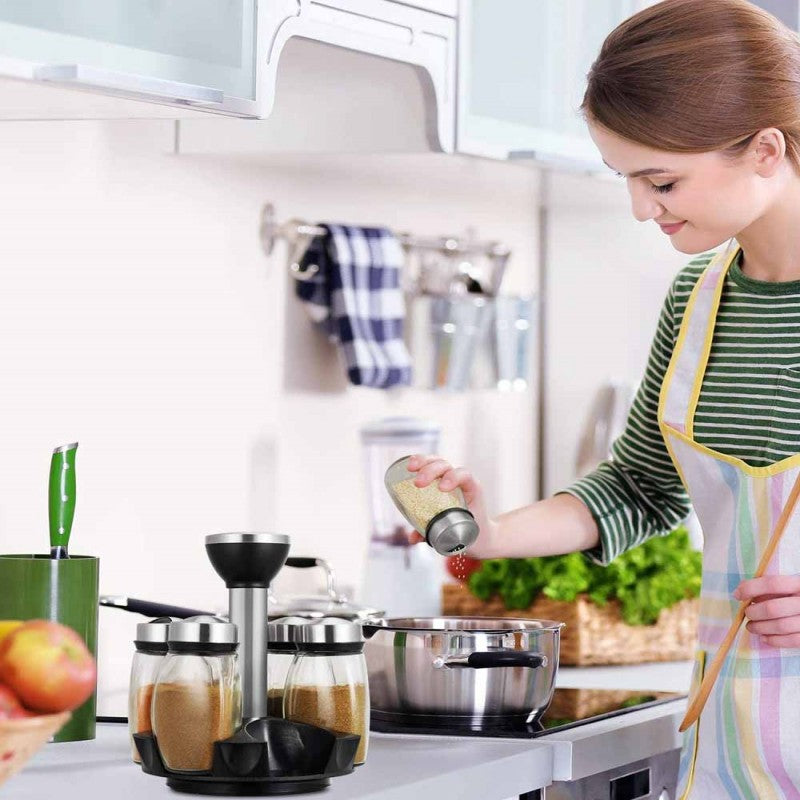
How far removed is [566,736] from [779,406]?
1.31 feet

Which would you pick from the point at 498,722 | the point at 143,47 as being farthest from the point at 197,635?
the point at 143,47

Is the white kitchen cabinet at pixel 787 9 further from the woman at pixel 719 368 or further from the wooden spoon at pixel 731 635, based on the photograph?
the wooden spoon at pixel 731 635

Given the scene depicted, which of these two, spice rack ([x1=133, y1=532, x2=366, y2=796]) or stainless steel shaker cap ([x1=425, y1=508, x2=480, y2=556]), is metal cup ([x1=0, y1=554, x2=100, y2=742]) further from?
stainless steel shaker cap ([x1=425, y1=508, x2=480, y2=556])

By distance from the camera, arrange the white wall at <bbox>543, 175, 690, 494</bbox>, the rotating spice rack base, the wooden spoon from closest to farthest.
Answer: the rotating spice rack base
the wooden spoon
the white wall at <bbox>543, 175, 690, 494</bbox>

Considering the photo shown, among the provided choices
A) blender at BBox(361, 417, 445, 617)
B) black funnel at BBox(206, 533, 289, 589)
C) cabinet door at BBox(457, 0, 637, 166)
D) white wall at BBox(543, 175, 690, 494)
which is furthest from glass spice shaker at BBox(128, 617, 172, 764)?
white wall at BBox(543, 175, 690, 494)

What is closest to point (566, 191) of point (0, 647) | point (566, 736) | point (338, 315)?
point (338, 315)

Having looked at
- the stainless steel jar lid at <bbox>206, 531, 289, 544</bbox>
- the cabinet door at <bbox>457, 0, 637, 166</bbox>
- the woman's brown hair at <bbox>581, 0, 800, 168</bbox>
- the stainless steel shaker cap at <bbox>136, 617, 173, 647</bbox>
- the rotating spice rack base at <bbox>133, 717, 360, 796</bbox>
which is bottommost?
the rotating spice rack base at <bbox>133, 717, 360, 796</bbox>

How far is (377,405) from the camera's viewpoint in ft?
8.08

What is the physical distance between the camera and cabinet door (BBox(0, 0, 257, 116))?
133 centimetres

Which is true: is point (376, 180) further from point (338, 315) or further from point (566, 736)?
point (566, 736)

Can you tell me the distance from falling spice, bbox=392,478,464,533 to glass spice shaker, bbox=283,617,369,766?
188mm

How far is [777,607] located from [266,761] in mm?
528

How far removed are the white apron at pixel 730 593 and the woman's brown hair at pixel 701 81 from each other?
262mm

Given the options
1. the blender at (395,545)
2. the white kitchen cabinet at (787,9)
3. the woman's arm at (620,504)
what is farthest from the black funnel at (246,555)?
the white kitchen cabinet at (787,9)
